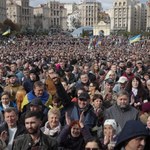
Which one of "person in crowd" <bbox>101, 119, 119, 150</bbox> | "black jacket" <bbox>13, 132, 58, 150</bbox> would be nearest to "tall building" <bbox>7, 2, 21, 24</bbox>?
"person in crowd" <bbox>101, 119, 119, 150</bbox>

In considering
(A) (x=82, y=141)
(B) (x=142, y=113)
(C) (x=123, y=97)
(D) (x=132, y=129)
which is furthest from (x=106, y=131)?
(D) (x=132, y=129)

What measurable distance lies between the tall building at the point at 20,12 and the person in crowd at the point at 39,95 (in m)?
115

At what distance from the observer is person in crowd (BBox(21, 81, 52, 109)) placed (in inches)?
249

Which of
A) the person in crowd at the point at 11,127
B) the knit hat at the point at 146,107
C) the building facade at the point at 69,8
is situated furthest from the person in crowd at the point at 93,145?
the building facade at the point at 69,8

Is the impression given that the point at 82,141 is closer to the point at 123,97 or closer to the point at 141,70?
the point at 123,97

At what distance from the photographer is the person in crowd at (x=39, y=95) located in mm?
6332

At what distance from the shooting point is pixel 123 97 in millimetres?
5449

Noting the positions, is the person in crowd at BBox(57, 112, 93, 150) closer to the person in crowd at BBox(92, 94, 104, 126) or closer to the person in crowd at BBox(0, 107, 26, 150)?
the person in crowd at BBox(0, 107, 26, 150)

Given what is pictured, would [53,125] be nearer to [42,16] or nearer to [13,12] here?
[13,12]

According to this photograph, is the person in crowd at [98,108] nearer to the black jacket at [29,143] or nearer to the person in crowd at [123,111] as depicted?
the person in crowd at [123,111]

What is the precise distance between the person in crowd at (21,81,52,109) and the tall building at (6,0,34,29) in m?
115

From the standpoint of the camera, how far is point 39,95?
640cm

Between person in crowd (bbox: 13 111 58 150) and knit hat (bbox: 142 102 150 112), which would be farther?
knit hat (bbox: 142 102 150 112)

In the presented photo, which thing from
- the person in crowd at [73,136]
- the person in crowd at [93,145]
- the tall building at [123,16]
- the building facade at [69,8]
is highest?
the building facade at [69,8]
